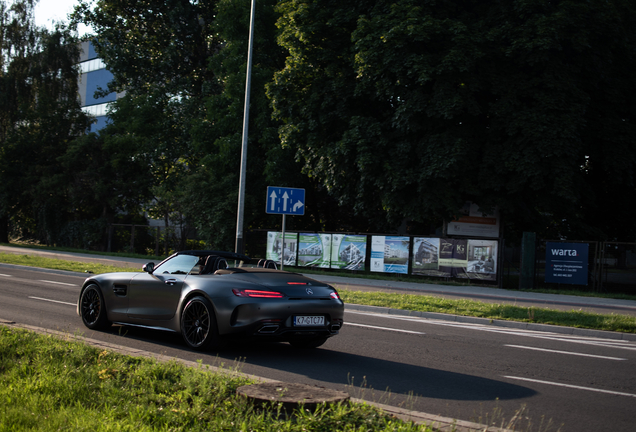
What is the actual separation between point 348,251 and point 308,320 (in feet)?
62.3

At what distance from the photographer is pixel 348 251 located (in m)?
26.3

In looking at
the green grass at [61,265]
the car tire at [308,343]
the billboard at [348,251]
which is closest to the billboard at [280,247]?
the billboard at [348,251]

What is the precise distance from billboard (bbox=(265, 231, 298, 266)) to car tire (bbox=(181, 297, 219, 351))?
19643 mm

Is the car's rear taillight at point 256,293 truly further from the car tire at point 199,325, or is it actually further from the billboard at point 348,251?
the billboard at point 348,251

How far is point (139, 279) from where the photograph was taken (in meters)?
8.48

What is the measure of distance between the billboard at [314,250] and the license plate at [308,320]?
63.4 ft

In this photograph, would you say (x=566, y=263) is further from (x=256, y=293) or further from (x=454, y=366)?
(x=256, y=293)

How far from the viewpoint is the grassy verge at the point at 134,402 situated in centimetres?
404

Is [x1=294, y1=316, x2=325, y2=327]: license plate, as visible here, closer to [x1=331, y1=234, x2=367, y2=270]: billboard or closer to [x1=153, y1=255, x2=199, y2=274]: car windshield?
[x1=153, y1=255, x2=199, y2=274]: car windshield

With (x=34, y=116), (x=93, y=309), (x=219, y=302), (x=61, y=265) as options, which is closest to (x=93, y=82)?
(x=34, y=116)

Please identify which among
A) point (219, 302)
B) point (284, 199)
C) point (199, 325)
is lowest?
point (199, 325)

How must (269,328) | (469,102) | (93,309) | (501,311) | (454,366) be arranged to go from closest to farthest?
1. (269,328)
2. (454,366)
3. (93,309)
4. (501,311)
5. (469,102)

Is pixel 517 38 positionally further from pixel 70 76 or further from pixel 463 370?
pixel 70 76

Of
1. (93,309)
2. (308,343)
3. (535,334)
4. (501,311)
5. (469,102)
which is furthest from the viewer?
(469,102)
